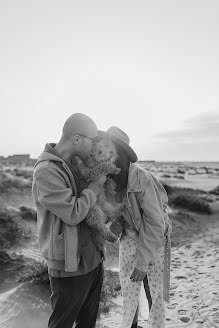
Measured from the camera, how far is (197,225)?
1006 cm

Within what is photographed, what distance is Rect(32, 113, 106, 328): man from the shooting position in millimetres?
2160

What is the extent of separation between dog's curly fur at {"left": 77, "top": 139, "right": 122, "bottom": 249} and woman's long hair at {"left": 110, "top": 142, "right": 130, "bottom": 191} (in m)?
0.15

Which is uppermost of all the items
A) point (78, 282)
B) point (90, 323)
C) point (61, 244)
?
point (61, 244)

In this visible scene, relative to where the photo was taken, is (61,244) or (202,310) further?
(202,310)

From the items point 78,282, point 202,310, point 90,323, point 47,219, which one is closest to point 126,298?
point 90,323

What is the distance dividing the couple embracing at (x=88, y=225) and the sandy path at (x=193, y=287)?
119cm

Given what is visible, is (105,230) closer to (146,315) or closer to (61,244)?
(61,244)

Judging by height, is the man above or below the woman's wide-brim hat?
below

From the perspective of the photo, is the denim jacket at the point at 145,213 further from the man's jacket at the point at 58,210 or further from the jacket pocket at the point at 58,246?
the jacket pocket at the point at 58,246

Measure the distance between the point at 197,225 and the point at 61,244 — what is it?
28.4ft

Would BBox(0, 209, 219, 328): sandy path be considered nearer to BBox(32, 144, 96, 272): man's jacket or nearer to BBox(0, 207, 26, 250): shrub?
BBox(0, 207, 26, 250): shrub

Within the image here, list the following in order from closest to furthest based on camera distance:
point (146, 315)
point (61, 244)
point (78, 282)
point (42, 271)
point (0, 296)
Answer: point (61, 244) < point (78, 282) < point (146, 315) < point (0, 296) < point (42, 271)

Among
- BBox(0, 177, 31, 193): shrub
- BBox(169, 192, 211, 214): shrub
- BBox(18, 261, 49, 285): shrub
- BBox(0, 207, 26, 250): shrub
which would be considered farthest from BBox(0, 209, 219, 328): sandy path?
BBox(0, 177, 31, 193): shrub

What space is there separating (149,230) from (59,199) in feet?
3.00
